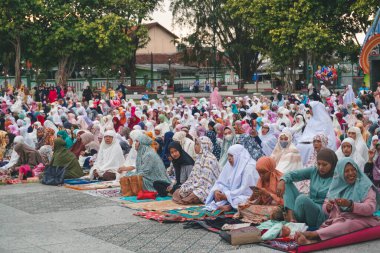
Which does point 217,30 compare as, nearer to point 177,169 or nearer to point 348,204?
point 177,169

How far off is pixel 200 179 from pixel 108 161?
10.2 ft

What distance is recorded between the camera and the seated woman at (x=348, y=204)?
7406 millimetres

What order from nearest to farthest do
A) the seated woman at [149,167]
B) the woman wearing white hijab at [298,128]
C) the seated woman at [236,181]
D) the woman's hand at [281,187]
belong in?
the woman's hand at [281,187] → the seated woman at [236,181] → the seated woman at [149,167] → the woman wearing white hijab at [298,128]

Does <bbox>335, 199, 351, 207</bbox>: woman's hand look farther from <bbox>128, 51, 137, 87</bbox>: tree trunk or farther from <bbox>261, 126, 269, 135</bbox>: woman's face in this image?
<bbox>128, 51, 137, 87</bbox>: tree trunk

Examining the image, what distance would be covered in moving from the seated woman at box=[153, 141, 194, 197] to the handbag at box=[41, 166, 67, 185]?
7.78 ft

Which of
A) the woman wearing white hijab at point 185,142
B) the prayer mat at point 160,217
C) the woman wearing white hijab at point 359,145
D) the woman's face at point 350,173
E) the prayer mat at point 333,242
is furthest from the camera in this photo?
the woman wearing white hijab at point 185,142

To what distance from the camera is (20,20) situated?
3491 cm

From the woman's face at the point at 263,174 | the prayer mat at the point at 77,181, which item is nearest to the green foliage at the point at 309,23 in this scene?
the prayer mat at the point at 77,181

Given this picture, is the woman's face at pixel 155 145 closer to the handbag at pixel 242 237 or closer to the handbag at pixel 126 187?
the handbag at pixel 126 187

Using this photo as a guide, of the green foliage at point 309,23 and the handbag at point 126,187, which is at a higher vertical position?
the green foliage at point 309,23

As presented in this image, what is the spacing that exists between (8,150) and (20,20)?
19977 mm

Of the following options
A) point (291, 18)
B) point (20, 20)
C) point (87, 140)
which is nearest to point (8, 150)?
point (87, 140)

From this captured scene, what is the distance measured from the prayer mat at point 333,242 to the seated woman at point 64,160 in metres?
6.05

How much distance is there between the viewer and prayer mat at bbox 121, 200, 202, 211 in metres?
10.0
